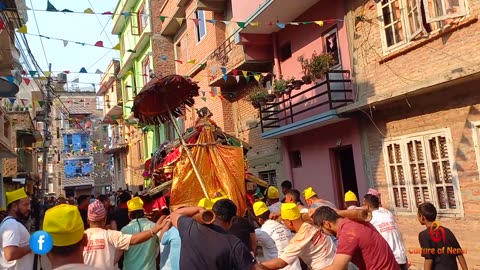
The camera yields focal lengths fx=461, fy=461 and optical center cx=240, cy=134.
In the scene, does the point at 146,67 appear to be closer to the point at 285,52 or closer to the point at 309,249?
the point at 285,52

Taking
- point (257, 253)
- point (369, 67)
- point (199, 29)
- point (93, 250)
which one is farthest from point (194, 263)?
point (199, 29)

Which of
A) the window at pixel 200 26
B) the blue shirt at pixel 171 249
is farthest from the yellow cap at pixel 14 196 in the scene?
the window at pixel 200 26

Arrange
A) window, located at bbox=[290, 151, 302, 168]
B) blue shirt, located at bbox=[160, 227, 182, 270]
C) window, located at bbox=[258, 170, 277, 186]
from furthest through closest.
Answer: window, located at bbox=[258, 170, 277, 186] → window, located at bbox=[290, 151, 302, 168] → blue shirt, located at bbox=[160, 227, 182, 270]

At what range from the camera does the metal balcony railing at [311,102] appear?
10781 mm

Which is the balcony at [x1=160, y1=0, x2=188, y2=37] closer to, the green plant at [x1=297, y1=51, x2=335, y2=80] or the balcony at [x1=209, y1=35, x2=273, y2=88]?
the balcony at [x1=209, y1=35, x2=273, y2=88]

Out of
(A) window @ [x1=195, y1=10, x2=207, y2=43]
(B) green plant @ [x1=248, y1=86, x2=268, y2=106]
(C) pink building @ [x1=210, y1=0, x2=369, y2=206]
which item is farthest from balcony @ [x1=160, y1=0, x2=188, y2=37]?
(B) green plant @ [x1=248, y1=86, x2=268, y2=106]

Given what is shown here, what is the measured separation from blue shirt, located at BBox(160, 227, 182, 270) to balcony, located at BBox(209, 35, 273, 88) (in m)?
9.68

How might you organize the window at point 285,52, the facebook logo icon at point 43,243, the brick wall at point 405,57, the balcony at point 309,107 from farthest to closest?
the window at point 285,52 < the balcony at point 309,107 < the brick wall at point 405,57 < the facebook logo icon at point 43,243

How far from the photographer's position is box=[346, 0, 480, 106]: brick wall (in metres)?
7.77

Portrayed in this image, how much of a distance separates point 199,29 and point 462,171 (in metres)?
12.7

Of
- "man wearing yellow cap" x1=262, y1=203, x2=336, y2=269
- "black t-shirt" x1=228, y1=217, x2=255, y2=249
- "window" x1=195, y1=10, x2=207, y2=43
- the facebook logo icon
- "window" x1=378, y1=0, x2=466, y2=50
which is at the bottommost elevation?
"man wearing yellow cap" x1=262, y1=203, x2=336, y2=269

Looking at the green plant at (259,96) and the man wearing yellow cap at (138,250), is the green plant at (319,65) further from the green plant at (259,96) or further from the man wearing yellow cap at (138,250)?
the man wearing yellow cap at (138,250)

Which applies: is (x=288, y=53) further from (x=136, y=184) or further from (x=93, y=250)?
(x=136, y=184)

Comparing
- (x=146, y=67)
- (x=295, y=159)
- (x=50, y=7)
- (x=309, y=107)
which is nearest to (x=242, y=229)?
(x=50, y=7)
